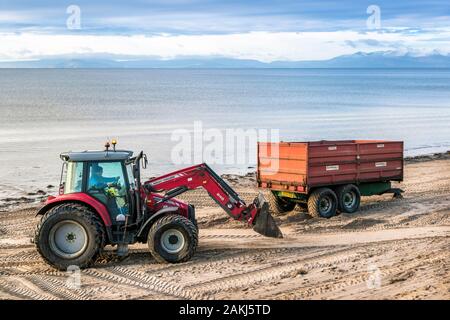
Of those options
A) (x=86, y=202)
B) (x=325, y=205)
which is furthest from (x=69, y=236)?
(x=325, y=205)

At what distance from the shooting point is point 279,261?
12648 mm

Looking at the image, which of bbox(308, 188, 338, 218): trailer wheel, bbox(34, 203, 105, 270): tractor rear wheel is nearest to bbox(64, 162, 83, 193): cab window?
bbox(34, 203, 105, 270): tractor rear wheel

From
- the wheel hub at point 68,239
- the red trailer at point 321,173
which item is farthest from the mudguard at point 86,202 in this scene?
→ the red trailer at point 321,173

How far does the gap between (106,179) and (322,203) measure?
22.6 feet

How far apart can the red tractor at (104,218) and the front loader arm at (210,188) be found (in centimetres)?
46

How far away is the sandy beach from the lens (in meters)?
10.8

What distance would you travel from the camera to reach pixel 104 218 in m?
12.0

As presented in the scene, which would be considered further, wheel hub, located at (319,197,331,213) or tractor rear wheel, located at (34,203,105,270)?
wheel hub, located at (319,197,331,213)

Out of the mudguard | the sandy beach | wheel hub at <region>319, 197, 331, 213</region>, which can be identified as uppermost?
the mudguard

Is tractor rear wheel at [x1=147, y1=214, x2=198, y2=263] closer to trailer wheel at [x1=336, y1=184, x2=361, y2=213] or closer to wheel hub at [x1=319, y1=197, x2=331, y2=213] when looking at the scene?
wheel hub at [x1=319, y1=197, x2=331, y2=213]

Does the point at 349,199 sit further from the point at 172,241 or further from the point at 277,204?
the point at 172,241

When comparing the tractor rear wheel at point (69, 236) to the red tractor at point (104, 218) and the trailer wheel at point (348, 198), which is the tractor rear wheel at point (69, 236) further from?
the trailer wheel at point (348, 198)
